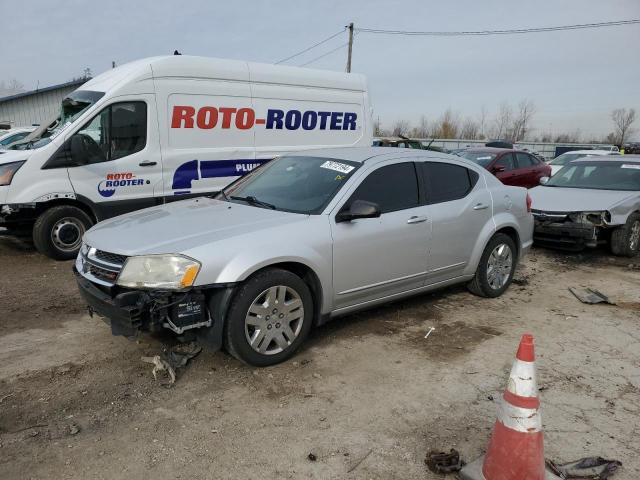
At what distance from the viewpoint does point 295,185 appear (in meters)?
4.54

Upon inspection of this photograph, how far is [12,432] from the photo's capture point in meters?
2.97

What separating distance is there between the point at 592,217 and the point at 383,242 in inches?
182

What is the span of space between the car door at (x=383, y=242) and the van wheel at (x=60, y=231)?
4.35 m

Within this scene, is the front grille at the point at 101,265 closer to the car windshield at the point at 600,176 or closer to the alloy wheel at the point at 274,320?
the alloy wheel at the point at 274,320

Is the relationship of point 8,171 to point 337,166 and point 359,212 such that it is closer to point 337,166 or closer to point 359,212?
point 337,166

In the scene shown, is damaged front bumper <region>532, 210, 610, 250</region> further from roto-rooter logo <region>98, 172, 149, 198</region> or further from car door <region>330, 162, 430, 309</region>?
roto-rooter logo <region>98, 172, 149, 198</region>

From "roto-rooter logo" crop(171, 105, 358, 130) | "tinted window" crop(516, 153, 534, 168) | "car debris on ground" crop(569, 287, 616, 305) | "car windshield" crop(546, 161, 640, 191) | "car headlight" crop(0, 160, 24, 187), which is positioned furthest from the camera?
"tinted window" crop(516, 153, 534, 168)

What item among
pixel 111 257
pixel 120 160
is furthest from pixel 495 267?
pixel 120 160

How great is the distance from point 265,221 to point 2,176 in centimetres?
439

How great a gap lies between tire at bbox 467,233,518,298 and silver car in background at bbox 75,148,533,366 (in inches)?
0.7

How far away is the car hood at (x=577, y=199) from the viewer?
7523 millimetres

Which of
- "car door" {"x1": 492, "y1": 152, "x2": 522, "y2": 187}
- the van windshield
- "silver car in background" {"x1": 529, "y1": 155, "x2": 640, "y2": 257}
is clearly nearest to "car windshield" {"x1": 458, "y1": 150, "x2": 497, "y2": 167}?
"car door" {"x1": 492, "y1": 152, "x2": 522, "y2": 187}

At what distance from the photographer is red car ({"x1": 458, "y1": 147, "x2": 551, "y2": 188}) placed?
1205 centimetres

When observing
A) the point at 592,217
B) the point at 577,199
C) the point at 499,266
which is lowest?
the point at 499,266
